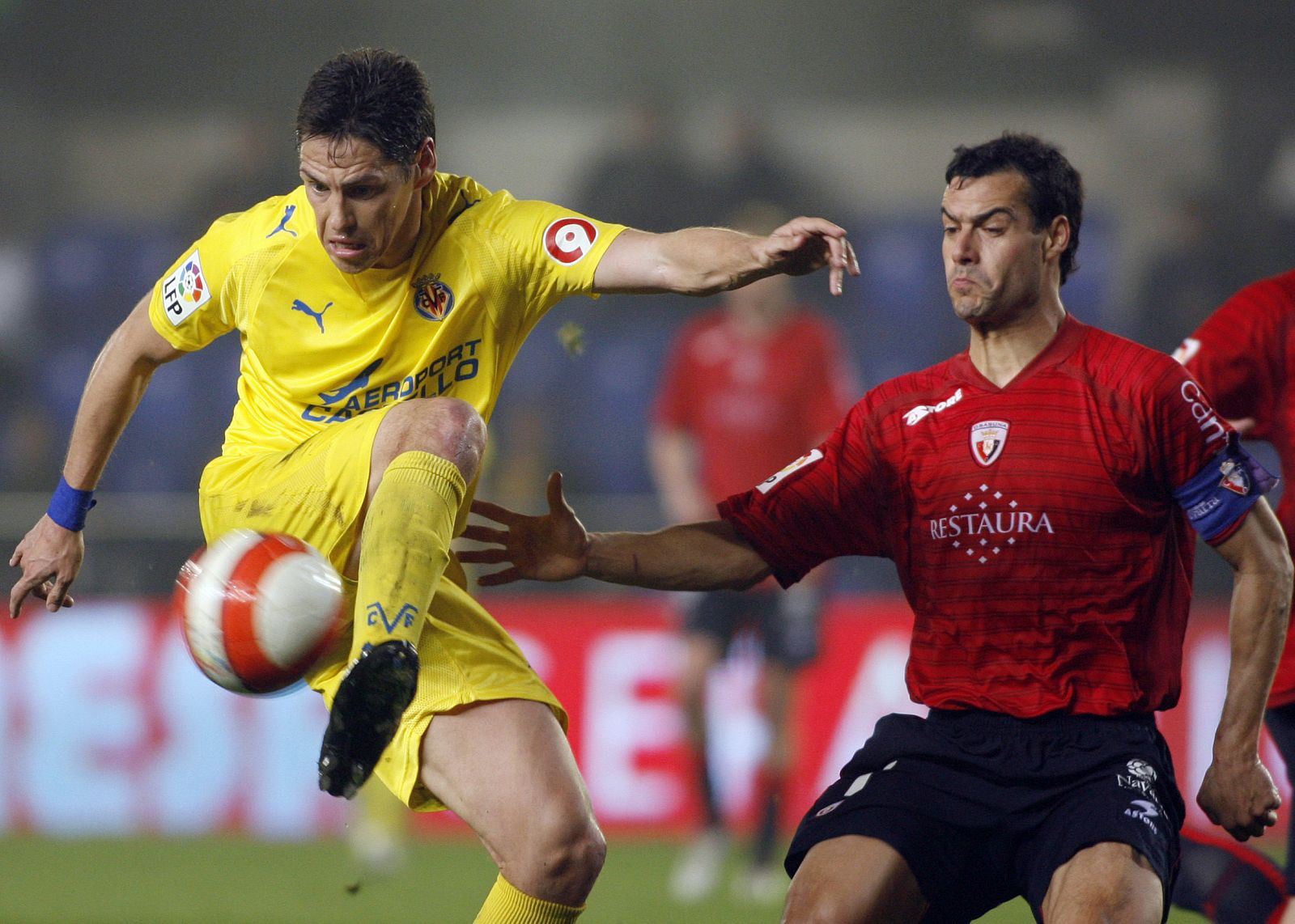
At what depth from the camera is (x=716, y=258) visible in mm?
2889

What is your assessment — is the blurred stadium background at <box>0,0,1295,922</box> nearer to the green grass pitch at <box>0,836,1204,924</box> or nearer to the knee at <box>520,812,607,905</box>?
the green grass pitch at <box>0,836,1204,924</box>

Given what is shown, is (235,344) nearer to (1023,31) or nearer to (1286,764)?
(1023,31)

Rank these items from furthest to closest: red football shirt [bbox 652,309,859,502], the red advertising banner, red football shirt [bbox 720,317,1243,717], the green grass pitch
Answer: red football shirt [bbox 652,309,859,502]
the red advertising banner
the green grass pitch
red football shirt [bbox 720,317,1243,717]

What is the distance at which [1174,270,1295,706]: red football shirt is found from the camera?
3.40 metres

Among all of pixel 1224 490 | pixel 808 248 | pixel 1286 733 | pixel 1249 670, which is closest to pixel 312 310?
pixel 808 248

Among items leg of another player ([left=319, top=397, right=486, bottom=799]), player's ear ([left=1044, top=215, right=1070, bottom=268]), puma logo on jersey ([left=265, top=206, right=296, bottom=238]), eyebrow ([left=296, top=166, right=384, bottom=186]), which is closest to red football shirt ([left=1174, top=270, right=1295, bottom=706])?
player's ear ([left=1044, top=215, right=1070, bottom=268])

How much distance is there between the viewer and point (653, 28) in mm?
8578

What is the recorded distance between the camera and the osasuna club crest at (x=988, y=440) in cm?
292

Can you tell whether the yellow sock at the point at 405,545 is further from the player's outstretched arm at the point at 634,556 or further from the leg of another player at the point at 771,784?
the leg of another player at the point at 771,784

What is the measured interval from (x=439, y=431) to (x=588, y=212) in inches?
210

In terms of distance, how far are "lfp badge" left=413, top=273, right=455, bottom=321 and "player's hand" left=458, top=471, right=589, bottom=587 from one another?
0.39 metres

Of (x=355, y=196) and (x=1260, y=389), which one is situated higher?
(x=355, y=196)

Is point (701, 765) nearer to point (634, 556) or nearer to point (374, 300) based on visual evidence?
point (634, 556)

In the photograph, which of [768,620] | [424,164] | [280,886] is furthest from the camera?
[768,620]
